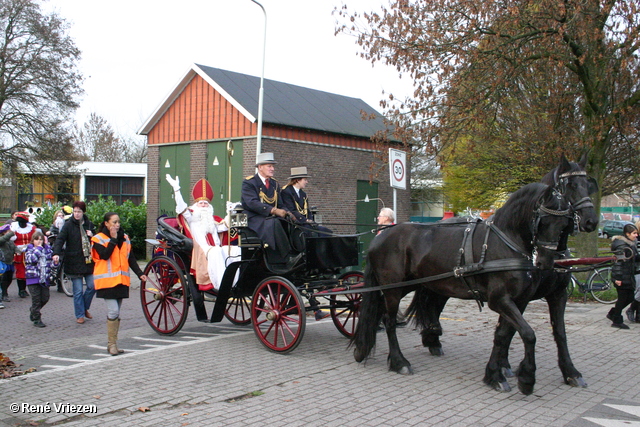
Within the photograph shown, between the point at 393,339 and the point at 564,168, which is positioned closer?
the point at 564,168

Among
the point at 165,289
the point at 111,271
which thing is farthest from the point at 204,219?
the point at 111,271

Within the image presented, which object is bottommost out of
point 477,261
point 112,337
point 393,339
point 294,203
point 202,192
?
point 112,337

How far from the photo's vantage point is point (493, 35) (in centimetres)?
1205

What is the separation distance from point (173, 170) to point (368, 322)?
16.5 m

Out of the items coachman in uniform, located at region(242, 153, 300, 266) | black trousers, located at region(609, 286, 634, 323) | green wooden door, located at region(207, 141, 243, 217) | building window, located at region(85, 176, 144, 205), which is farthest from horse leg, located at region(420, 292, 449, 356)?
building window, located at region(85, 176, 144, 205)

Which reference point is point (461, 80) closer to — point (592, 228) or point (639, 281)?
point (639, 281)

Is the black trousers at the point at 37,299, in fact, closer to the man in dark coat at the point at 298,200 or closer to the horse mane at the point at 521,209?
the man in dark coat at the point at 298,200

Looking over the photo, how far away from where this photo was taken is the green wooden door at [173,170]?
2111 cm

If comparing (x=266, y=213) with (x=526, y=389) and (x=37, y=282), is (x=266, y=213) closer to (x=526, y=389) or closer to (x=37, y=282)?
(x=526, y=389)

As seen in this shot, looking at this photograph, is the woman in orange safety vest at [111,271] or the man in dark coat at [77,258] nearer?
the woman in orange safety vest at [111,271]

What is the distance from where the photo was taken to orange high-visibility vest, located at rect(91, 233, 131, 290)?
23.0 ft

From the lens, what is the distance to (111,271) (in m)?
7.10

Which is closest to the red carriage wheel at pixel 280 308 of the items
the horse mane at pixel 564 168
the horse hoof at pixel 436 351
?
the horse hoof at pixel 436 351

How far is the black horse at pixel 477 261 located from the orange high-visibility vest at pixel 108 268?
292cm
